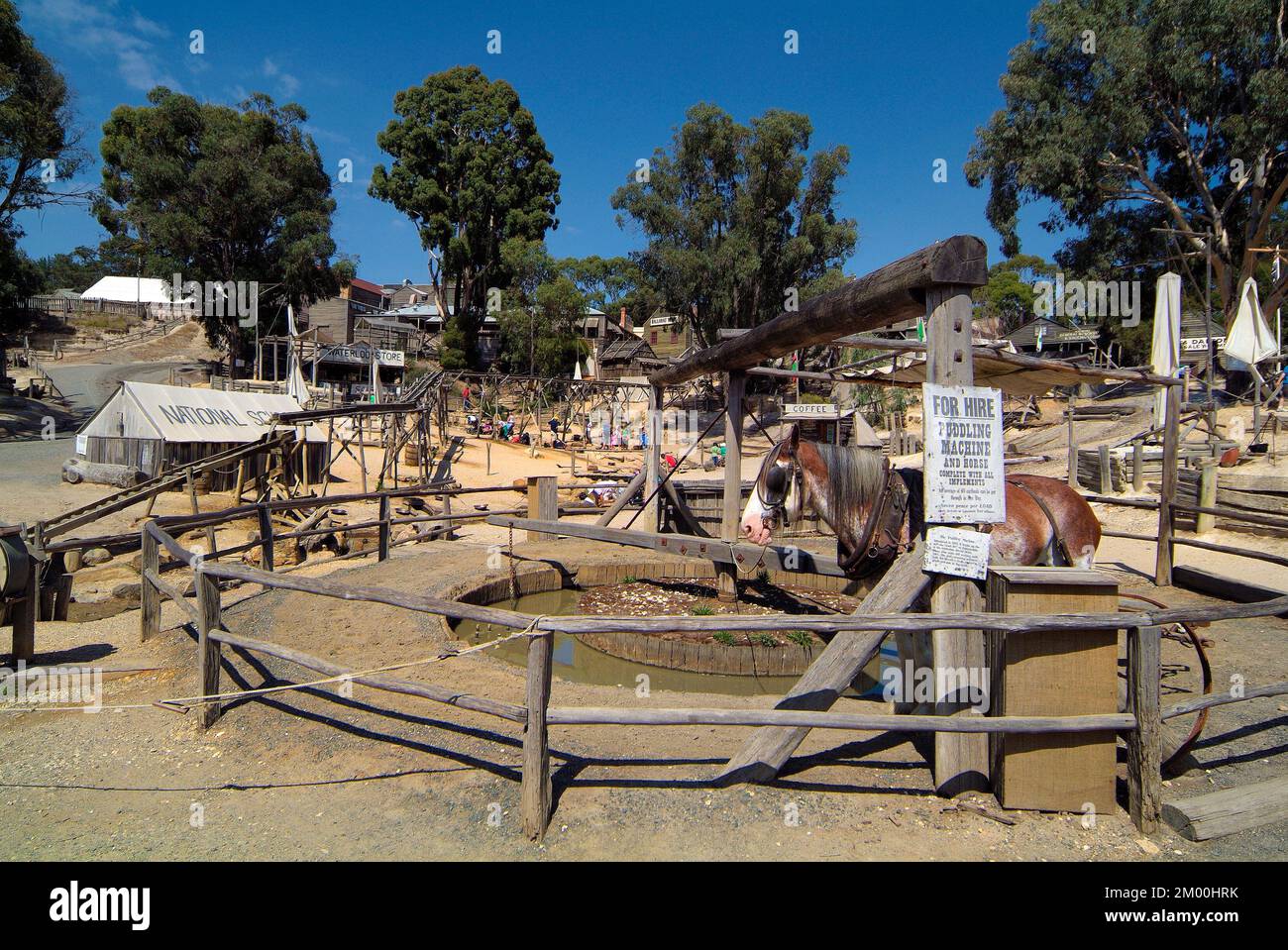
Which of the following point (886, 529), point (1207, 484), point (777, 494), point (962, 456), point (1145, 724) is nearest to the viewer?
point (1145, 724)

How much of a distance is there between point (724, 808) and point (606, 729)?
1322 mm

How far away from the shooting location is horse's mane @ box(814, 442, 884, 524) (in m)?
5.24

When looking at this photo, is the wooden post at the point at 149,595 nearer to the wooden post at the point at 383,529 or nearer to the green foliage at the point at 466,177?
the wooden post at the point at 383,529

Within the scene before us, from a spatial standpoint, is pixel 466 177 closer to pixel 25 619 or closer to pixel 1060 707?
pixel 25 619

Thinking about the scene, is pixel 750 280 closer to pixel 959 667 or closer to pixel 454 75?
Answer: pixel 454 75

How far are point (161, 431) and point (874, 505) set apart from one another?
1767 cm

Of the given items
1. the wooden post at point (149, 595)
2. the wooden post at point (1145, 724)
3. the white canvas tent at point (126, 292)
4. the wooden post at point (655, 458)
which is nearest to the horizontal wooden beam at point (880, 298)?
the wooden post at point (1145, 724)

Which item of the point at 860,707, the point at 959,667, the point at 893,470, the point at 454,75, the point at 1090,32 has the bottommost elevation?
the point at 860,707

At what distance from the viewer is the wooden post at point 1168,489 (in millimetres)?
7656

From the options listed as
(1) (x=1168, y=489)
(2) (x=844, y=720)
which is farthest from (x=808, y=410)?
(2) (x=844, y=720)

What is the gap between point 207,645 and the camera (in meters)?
4.48

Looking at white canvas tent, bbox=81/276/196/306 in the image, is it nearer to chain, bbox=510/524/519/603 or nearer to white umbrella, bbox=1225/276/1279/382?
chain, bbox=510/524/519/603

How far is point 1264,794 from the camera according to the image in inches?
130
